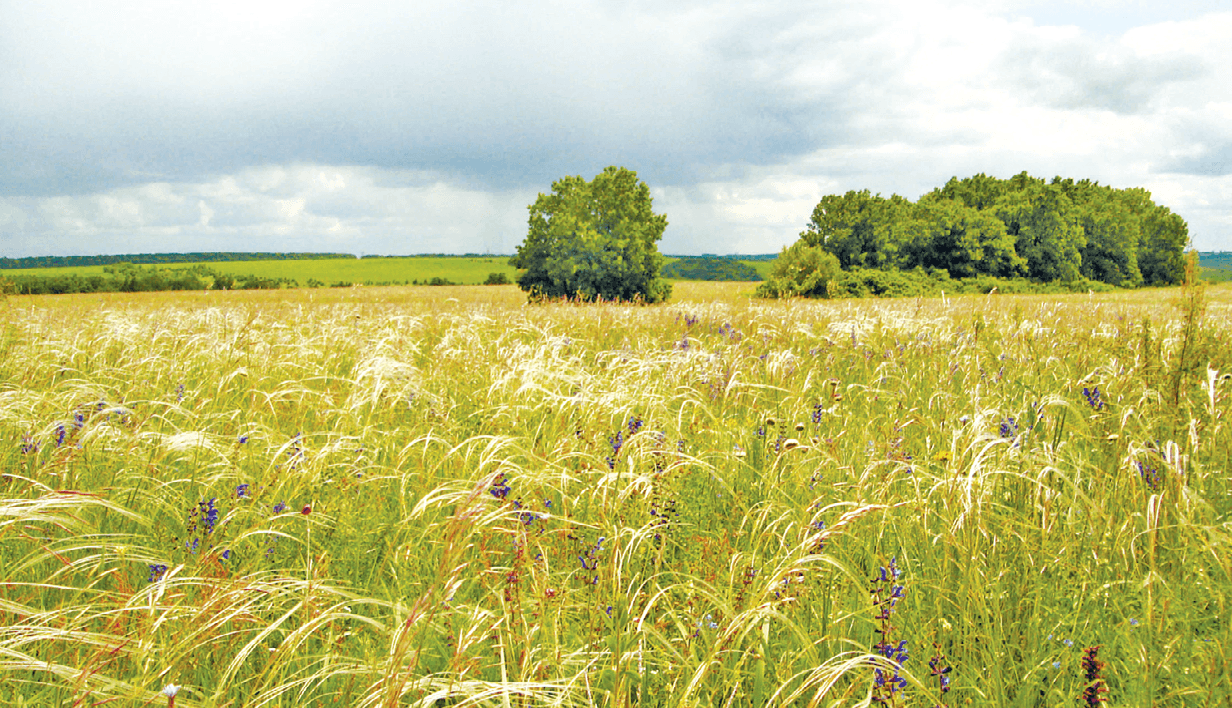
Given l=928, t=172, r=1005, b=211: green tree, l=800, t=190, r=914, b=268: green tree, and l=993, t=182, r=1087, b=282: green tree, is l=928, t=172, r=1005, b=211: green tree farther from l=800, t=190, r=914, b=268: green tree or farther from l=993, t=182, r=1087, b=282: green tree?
l=800, t=190, r=914, b=268: green tree

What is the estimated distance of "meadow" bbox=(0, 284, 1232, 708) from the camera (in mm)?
1584

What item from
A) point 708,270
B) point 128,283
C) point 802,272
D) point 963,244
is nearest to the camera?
point 802,272

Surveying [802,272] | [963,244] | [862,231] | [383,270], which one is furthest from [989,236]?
[383,270]

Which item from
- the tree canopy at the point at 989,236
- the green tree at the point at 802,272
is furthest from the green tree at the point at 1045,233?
the green tree at the point at 802,272

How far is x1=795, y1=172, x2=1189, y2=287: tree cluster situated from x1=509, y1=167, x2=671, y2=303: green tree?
611 inches

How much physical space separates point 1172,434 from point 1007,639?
183cm

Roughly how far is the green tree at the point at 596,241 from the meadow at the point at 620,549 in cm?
3126

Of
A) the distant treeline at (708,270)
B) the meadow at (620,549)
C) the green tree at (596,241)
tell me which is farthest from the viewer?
the distant treeline at (708,270)

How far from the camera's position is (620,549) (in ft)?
6.66

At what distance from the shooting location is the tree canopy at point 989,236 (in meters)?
49.3

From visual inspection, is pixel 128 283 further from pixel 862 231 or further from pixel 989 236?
pixel 989 236

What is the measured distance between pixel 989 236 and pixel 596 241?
35894 millimetres

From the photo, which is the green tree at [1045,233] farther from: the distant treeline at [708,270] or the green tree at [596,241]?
the distant treeline at [708,270]

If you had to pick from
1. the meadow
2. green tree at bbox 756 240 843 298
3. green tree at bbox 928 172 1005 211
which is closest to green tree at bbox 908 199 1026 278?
green tree at bbox 928 172 1005 211
